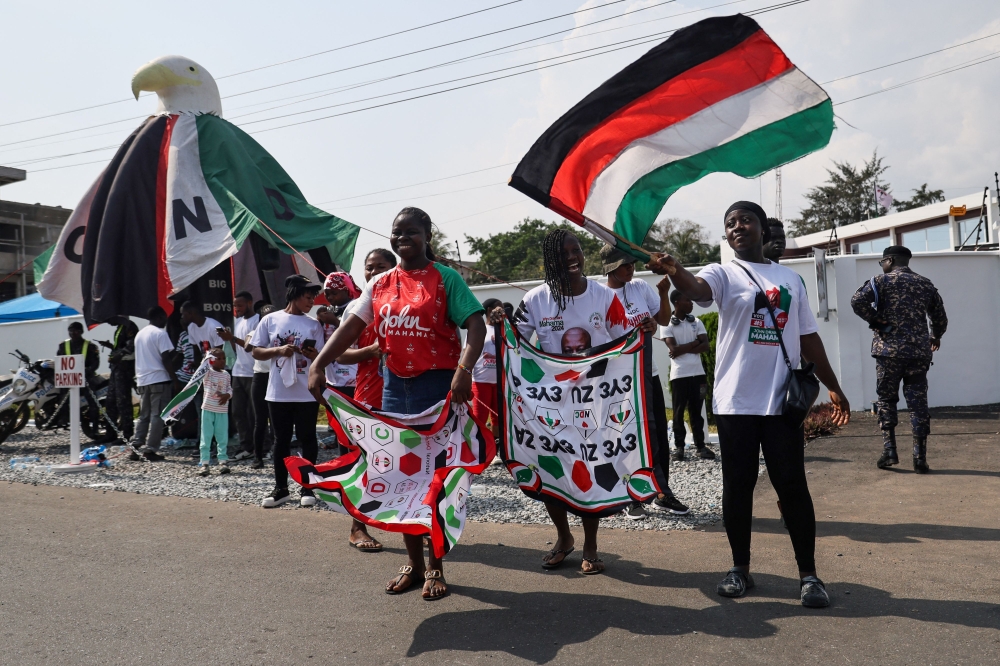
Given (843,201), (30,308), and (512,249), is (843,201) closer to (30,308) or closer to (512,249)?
(512,249)

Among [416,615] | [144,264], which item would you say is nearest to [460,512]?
[416,615]

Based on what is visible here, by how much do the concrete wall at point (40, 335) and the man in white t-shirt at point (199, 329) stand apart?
1252 centimetres

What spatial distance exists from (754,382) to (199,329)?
862 centimetres

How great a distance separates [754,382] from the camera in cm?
422

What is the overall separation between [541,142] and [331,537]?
3116mm

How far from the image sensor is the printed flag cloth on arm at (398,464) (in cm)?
430

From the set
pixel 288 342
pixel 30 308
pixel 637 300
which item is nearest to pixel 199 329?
pixel 288 342

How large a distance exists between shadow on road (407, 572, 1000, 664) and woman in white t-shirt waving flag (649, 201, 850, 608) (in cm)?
20

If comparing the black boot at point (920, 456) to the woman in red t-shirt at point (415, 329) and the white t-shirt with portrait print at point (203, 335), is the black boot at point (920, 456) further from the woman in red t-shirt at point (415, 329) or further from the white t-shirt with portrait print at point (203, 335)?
the white t-shirt with portrait print at point (203, 335)

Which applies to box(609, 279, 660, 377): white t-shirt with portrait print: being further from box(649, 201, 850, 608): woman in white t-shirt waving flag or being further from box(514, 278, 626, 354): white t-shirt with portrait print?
box(649, 201, 850, 608): woman in white t-shirt waving flag

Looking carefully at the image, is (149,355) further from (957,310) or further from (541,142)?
(957,310)

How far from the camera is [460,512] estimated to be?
Result: 423 cm

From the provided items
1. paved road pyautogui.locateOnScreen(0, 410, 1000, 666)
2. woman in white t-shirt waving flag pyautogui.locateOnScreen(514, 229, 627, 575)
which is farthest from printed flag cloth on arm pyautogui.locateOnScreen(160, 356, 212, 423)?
woman in white t-shirt waving flag pyautogui.locateOnScreen(514, 229, 627, 575)

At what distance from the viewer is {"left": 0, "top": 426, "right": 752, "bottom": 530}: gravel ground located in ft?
21.0
